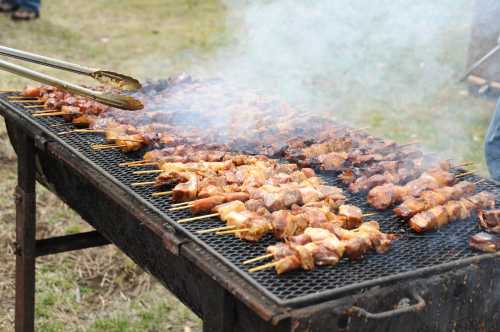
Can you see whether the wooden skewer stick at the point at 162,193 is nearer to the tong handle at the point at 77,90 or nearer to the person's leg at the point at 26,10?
the tong handle at the point at 77,90

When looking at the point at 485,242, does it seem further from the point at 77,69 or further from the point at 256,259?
the point at 77,69

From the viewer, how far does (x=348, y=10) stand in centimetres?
865

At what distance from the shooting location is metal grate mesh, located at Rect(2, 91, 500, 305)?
95.1 inches

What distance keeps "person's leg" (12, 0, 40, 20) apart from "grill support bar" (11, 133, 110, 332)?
8.88 meters

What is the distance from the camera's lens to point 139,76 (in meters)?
10.4

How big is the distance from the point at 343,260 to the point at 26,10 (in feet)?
36.9

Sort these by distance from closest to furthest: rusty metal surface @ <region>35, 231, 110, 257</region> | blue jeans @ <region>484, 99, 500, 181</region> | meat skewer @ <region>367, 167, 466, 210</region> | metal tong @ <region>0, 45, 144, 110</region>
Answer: meat skewer @ <region>367, 167, 466, 210</region> → metal tong @ <region>0, 45, 144, 110</region> → rusty metal surface @ <region>35, 231, 110, 257</region> → blue jeans @ <region>484, 99, 500, 181</region>

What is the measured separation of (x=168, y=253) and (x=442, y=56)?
31.0ft

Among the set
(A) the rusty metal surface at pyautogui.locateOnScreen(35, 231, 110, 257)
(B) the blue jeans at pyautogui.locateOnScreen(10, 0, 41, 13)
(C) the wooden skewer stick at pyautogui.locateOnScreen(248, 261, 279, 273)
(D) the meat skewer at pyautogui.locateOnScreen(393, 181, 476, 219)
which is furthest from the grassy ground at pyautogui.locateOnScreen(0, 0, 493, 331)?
(C) the wooden skewer stick at pyautogui.locateOnScreen(248, 261, 279, 273)

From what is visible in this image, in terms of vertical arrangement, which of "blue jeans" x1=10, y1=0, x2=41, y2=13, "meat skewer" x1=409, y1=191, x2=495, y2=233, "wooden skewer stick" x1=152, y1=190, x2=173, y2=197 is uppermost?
"blue jeans" x1=10, y1=0, x2=41, y2=13

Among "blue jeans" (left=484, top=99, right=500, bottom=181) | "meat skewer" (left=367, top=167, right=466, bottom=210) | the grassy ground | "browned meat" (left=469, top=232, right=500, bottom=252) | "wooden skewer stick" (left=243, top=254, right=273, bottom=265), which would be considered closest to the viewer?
"wooden skewer stick" (left=243, top=254, right=273, bottom=265)

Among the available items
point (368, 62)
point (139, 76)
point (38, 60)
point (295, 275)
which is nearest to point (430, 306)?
point (295, 275)

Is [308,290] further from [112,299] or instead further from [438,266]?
[112,299]

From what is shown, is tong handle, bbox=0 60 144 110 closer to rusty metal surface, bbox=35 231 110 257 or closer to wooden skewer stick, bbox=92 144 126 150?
wooden skewer stick, bbox=92 144 126 150
